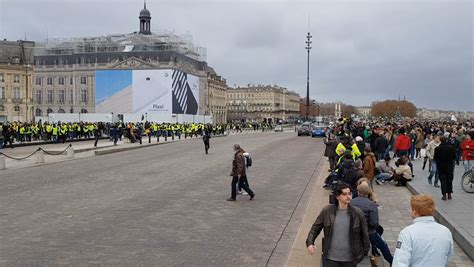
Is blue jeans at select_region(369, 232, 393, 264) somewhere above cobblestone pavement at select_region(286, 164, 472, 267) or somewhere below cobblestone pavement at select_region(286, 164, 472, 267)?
above

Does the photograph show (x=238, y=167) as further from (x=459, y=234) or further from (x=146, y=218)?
(x=459, y=234)

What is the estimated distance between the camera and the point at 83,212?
1082 cm

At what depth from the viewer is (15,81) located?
361 ft

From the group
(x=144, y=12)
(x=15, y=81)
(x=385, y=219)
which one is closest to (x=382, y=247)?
(x=385, y=219)

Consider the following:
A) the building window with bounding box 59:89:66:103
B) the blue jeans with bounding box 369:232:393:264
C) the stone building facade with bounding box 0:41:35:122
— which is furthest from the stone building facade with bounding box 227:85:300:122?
the blue jeans with bounding box 369:232:393:264

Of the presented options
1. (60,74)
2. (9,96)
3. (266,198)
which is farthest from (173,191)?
(9,96)

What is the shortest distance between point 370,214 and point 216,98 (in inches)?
5218

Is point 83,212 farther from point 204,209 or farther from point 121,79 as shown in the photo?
point 121,79

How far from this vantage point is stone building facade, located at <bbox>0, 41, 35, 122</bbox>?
106787 mm

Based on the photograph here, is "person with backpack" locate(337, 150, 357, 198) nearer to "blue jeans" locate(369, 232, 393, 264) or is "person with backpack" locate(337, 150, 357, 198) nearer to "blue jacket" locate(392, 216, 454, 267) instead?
"blue jeans" locate(369, 232, 393, 264)

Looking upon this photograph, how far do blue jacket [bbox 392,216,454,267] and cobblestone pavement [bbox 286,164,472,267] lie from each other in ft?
9.18

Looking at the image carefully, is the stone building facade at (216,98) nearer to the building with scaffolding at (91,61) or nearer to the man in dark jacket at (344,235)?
the building with scaffolding at (91,61)

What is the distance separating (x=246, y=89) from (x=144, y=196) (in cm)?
18197

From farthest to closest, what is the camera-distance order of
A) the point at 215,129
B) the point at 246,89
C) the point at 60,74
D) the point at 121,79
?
1. the point at 246,89
2. the point at 60,74
3. the point at 121,79
4. the point at 215,129
